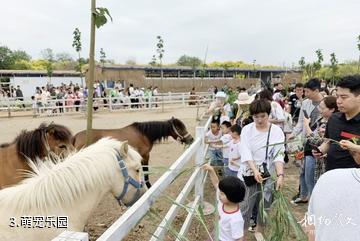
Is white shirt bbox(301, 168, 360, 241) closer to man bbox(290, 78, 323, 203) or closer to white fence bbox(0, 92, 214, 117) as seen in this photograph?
man bbox(290, 78, 323, 203)

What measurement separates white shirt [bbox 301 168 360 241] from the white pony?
161 cm

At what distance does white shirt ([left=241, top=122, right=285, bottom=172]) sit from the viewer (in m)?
3.00

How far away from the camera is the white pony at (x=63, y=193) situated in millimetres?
1970

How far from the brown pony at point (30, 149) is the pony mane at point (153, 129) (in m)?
2.54

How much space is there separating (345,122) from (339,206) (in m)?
1.66

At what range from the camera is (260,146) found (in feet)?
9.93

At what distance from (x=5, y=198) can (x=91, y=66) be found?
1.55m

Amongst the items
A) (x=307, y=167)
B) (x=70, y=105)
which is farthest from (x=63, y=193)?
(x=70, y=105)

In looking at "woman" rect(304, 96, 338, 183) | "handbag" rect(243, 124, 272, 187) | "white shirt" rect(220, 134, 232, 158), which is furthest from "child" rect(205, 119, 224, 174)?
"handbag" rect(243, 124, 272, 187)

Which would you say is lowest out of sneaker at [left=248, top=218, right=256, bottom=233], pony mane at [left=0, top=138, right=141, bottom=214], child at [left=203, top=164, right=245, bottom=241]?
sneaker at [left=248, top=218, right=256, bottom=233]

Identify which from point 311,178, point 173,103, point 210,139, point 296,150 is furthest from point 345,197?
point 173,103

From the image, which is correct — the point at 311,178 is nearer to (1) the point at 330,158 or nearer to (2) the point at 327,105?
(2) the point at 327,105

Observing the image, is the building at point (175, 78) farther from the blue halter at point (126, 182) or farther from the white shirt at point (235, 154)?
the blue halter at point (126, 182)
